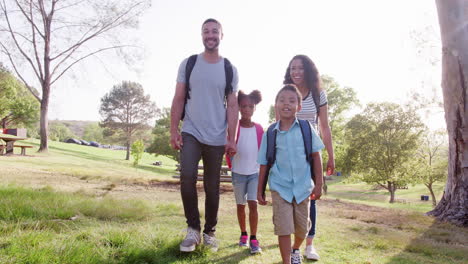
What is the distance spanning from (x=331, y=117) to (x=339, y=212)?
2530cm

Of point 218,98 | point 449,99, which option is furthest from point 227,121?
point 449,99

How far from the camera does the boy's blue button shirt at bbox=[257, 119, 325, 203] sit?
292 cm

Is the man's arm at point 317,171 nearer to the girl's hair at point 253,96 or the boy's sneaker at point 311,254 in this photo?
the boy's sneaker at point 311,254

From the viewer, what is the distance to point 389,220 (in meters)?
6.47

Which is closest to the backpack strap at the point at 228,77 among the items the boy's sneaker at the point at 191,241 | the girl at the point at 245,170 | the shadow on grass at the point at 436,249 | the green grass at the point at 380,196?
the girl at the point at 245,170

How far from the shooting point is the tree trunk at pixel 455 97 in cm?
701

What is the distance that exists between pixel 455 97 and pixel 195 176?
649 centimetres

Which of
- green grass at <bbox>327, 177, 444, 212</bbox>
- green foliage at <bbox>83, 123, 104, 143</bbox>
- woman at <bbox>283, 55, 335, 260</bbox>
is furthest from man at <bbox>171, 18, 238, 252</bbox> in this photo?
green foliage at <bbox>83, 123, 104, 143</bbox>

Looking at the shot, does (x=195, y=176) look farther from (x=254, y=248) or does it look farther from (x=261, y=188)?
(x=254, y=248)

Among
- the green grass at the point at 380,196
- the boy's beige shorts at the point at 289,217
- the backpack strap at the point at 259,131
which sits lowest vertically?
the green grass at the point at 380,196

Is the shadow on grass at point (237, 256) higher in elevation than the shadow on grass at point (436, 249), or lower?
higher

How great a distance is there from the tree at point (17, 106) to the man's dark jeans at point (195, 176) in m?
40.2

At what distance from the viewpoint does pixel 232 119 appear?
3.66 meters

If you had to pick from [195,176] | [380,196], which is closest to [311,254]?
→ [195,176]
